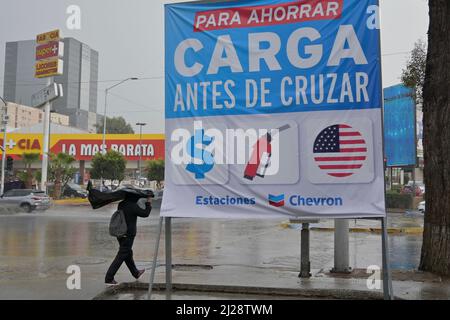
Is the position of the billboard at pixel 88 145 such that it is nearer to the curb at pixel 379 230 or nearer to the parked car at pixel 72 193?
the parked car at pixel 72 193

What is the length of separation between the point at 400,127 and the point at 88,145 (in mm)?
35793

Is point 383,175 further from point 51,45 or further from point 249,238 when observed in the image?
point 51,45

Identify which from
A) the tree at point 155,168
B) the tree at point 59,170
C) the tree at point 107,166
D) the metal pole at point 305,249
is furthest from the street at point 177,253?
the tree at point 155,168

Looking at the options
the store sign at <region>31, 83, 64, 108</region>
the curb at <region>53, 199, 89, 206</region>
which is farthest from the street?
the store sign at <region>31, 83, 64, 108</region>

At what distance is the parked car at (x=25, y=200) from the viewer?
2719 cm

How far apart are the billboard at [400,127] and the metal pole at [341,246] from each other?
24480 mm

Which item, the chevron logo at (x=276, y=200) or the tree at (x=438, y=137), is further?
the tree at (x=438, y=137)

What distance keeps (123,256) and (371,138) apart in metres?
4.20

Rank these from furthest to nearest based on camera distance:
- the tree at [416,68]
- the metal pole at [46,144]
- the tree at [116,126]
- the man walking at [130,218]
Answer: the tree at [116,126] < the metal pole at [46,144] < the tree at [416,68] < the man walking at [130,218]

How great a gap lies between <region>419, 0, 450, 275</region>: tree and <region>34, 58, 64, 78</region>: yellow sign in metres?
36.2

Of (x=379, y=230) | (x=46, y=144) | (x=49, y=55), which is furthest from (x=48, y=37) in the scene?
(x=379, y=230)

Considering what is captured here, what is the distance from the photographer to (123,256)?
7.40 meters

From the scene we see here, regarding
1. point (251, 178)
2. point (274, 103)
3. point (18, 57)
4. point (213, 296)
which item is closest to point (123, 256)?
point (213, 296)

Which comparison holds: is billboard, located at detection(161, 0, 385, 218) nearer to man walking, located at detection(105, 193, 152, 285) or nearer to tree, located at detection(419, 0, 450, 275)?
man walking, located at detection(105, 193, 152, 285)
